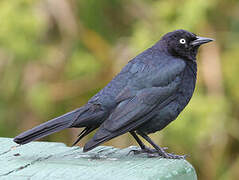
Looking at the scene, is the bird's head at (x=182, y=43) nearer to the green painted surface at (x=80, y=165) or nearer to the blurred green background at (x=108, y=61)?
the green painted surface at (x=80, y=165)

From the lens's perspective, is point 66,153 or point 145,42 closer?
point 66,153

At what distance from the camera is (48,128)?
3.18 metres

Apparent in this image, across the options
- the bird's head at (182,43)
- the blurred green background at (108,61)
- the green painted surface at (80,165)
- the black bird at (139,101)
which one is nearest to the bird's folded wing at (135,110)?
the black bird at (139,101)

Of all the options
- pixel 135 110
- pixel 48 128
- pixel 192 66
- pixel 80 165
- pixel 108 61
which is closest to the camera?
pixel 80 165

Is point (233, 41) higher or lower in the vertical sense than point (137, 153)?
higher

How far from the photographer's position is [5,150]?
3.05 m

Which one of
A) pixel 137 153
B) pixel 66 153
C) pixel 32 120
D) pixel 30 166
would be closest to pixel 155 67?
pixel 137 153

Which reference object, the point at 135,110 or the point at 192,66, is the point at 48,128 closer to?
the point at 135,110

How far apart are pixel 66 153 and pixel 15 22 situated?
8.90 feet

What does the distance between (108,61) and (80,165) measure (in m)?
3.04

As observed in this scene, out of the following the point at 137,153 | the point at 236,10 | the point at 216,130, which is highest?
the point at 236,10

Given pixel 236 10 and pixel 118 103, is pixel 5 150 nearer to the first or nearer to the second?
pixel 118 103

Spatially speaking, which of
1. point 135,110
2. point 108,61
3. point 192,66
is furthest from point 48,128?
point 108,61

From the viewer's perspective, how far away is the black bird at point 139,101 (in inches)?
127
